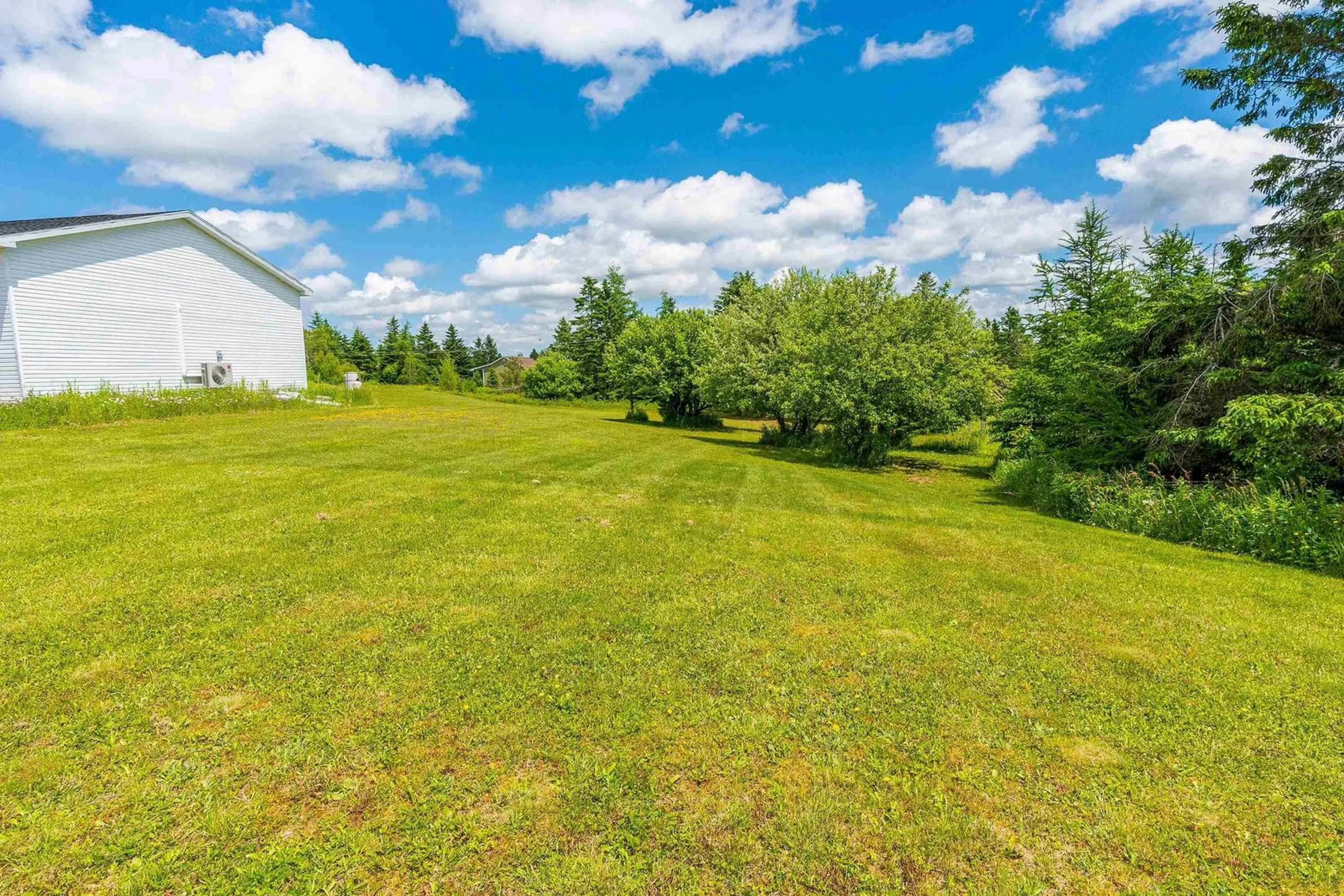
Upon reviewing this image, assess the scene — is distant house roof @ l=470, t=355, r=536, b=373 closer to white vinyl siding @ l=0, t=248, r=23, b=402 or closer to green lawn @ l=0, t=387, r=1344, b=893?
white vinyl siding @ l=0, t=248, r=23, b=402

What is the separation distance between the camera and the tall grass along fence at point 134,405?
13453 millimetres

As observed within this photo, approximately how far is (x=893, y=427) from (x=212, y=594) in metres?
20.3

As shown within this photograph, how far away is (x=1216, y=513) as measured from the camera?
863 centimetres

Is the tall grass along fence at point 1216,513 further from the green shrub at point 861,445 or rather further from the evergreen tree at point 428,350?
the evergreen tree at point 428,350

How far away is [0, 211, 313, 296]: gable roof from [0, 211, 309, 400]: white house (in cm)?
4

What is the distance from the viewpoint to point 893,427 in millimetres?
20797

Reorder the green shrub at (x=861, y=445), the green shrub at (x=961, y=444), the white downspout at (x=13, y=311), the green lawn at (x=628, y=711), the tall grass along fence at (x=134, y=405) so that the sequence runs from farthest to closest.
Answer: the green shrub at (x=961, y=444) < the green shrub at (x=861, y=445) < the white downspout at (x=13, y=311) < the tall grass along fence at (x=134, y=405) < the green lawn at (x=628, y=711)

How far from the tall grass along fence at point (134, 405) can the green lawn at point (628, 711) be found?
30.0 ft

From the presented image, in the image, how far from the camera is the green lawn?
2.54 m

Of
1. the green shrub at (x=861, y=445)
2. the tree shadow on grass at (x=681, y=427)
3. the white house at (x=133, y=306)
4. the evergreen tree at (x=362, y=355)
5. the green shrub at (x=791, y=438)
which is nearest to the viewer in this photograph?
the white house at (x=133, y=306)

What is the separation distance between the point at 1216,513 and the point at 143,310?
1144 inches

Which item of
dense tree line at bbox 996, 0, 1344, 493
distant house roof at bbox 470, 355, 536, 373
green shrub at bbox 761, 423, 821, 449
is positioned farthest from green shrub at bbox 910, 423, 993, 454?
distant house roof at bbox 470, 355, 536, 373

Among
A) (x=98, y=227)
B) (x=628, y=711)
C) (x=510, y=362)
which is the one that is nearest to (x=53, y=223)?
(x=98, y=227)

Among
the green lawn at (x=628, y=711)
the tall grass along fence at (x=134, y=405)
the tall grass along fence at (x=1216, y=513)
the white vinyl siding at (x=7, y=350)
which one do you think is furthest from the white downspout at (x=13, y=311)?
the tall grass along fence at (x=1216, y=513)
